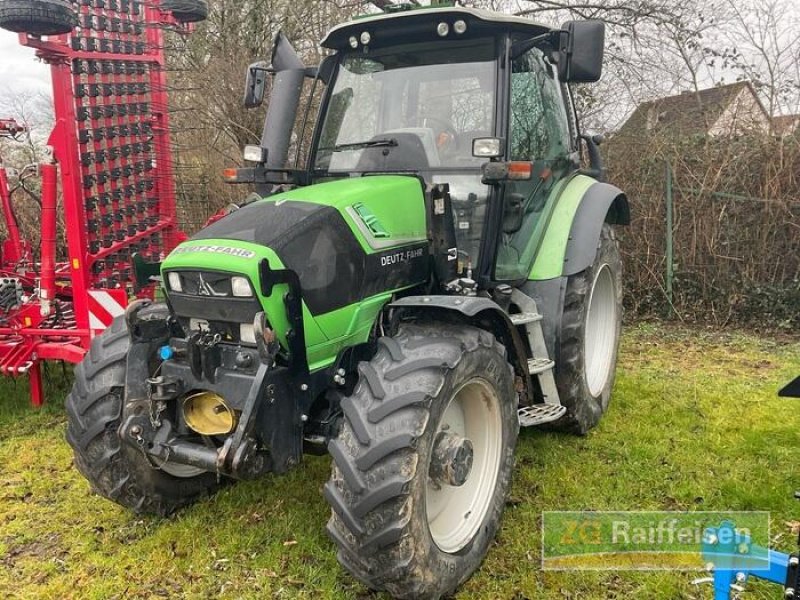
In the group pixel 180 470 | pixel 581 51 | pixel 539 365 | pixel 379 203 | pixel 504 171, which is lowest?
pixel 180 470

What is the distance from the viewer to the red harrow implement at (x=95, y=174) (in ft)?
14.7

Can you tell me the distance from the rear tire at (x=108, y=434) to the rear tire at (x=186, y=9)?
9.31 ft

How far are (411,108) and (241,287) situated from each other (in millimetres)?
1592

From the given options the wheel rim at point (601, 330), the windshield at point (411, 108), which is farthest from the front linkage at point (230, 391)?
the wheel rim at point (601, 330)

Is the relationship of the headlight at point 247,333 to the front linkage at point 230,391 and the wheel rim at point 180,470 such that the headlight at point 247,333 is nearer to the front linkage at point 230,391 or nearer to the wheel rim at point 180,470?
the front linkage at point 230,391

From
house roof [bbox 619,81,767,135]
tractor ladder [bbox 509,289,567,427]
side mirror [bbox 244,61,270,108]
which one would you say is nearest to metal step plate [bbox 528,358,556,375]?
tractor ladder [bbox 509,289,567,427]

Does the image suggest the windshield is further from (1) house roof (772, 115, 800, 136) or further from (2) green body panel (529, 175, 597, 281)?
(1) house roof (772, 115, 800, 136)

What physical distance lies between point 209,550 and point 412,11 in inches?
110

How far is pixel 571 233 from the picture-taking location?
3977 millimetres

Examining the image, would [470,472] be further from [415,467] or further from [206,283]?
[206,283]

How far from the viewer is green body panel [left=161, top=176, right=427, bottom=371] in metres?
2.65

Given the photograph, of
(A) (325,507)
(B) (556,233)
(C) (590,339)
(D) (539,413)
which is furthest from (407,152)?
(C) (590,339)

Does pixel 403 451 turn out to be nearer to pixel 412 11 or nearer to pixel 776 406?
pixel 412 11

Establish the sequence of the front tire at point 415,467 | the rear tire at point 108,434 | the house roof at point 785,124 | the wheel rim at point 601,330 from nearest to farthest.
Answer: the front tire at point 415,467
the rear tire at point 108,434
the wheel rim at point 601,330
the house roof at point 785,124
